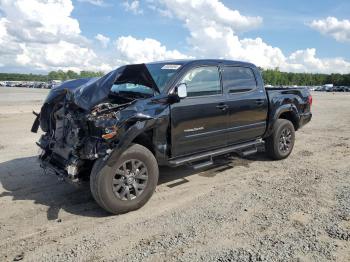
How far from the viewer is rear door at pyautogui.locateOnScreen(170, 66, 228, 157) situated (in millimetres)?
5355

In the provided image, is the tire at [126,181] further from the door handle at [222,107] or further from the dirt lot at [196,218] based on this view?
the door handle at [222,107]

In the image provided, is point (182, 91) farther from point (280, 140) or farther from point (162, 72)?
point (280, 140)

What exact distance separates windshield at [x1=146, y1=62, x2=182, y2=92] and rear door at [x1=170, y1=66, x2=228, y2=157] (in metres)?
0.21

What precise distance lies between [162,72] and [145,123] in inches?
44.9

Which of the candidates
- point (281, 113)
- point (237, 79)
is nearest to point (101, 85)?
point (237, 79)

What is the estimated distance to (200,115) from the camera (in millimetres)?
5594

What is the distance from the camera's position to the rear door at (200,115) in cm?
536

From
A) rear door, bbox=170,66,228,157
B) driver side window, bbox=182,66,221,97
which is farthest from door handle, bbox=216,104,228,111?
driver side window, bbox=182,66,221,97

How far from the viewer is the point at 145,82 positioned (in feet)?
18.2

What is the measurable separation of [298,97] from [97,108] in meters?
4.86

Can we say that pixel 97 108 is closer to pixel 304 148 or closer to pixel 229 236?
pixel 229 236

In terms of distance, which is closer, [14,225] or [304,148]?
[14,225]

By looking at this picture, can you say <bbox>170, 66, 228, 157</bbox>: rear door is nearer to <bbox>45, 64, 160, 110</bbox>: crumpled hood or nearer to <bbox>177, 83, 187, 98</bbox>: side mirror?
<bbox>177, 83, 187, 98</bbox>: side mirror

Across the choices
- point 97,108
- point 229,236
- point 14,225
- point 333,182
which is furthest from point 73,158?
point 333,182
